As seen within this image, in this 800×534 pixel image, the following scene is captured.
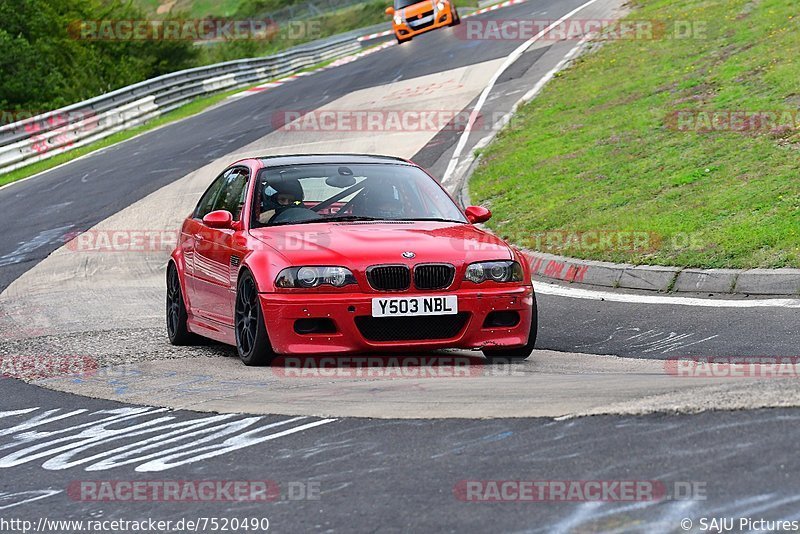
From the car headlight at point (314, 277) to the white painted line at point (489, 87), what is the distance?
430 inches

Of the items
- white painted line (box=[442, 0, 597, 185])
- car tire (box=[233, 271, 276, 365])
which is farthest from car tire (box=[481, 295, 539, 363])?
white painted line (box=[442, 0, 597, 185])

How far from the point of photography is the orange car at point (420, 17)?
4262cm

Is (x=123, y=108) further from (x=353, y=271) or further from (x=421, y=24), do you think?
(x=353, y=271)

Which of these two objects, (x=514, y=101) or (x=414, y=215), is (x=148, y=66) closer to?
(x=514, y=101)

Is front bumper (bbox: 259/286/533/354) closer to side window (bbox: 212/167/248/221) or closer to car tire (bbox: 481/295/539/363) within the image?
car tire (bbox: 481/295/539/363)

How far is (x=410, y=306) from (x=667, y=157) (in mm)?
8381

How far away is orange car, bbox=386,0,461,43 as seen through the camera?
42625 millimetres

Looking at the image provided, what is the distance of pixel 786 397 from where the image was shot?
557 cm

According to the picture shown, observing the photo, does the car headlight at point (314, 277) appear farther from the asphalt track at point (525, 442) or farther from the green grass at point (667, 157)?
the green grass at point (667, 157)

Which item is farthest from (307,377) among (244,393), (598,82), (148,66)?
(148,66)

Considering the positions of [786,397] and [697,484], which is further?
[786,397]

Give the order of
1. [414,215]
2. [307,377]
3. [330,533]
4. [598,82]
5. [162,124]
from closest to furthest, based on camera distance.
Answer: [330,533] < [307,377] < [414,215] < [598,82] < [162,124]

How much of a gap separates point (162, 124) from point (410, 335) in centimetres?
2553

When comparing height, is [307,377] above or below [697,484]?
below
